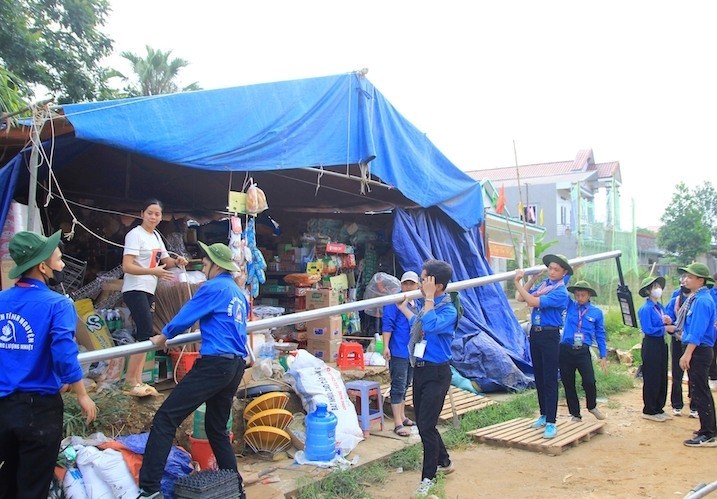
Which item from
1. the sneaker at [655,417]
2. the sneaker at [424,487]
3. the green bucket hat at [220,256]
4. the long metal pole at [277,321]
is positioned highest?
the green bucket hat at [220,256]

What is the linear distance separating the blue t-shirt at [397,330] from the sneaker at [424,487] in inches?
62.4

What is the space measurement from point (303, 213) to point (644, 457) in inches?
234

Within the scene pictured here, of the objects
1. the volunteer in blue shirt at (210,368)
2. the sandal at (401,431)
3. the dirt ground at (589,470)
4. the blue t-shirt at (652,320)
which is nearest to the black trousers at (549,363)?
the dirt ground at (589,470)

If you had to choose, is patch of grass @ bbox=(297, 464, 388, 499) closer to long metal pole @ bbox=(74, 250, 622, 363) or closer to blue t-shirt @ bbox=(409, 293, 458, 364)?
blue t-shirt @ bbox=(409, 293, 458, 364)

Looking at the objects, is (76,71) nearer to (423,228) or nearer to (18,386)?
(423,228)

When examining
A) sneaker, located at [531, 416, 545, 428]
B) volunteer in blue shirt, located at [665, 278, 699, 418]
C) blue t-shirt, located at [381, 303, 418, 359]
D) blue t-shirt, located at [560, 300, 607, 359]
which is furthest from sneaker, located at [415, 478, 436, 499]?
volunteer in blue shirt, located at [665, 278, 699, 418]

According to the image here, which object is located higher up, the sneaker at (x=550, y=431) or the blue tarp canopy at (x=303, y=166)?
the blue tarp canopy at (x=303, y=166)

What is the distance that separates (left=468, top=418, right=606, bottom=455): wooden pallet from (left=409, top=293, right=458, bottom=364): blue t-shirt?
2.03m

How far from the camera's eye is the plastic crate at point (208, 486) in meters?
Answer: 3.42

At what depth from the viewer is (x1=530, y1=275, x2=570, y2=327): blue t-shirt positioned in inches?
233

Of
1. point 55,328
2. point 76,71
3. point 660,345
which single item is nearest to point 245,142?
point 55,328

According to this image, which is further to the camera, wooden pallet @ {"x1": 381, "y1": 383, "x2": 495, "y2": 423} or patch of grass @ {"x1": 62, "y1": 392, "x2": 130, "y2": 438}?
wooden pallet @ {"x1": 381, "y1": 383, "x2": 495, "y2": 423}

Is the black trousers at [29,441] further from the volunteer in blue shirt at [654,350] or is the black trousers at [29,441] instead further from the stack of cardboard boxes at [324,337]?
the volunteer in blue shirt at [654,350]

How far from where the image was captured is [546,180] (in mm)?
33531
